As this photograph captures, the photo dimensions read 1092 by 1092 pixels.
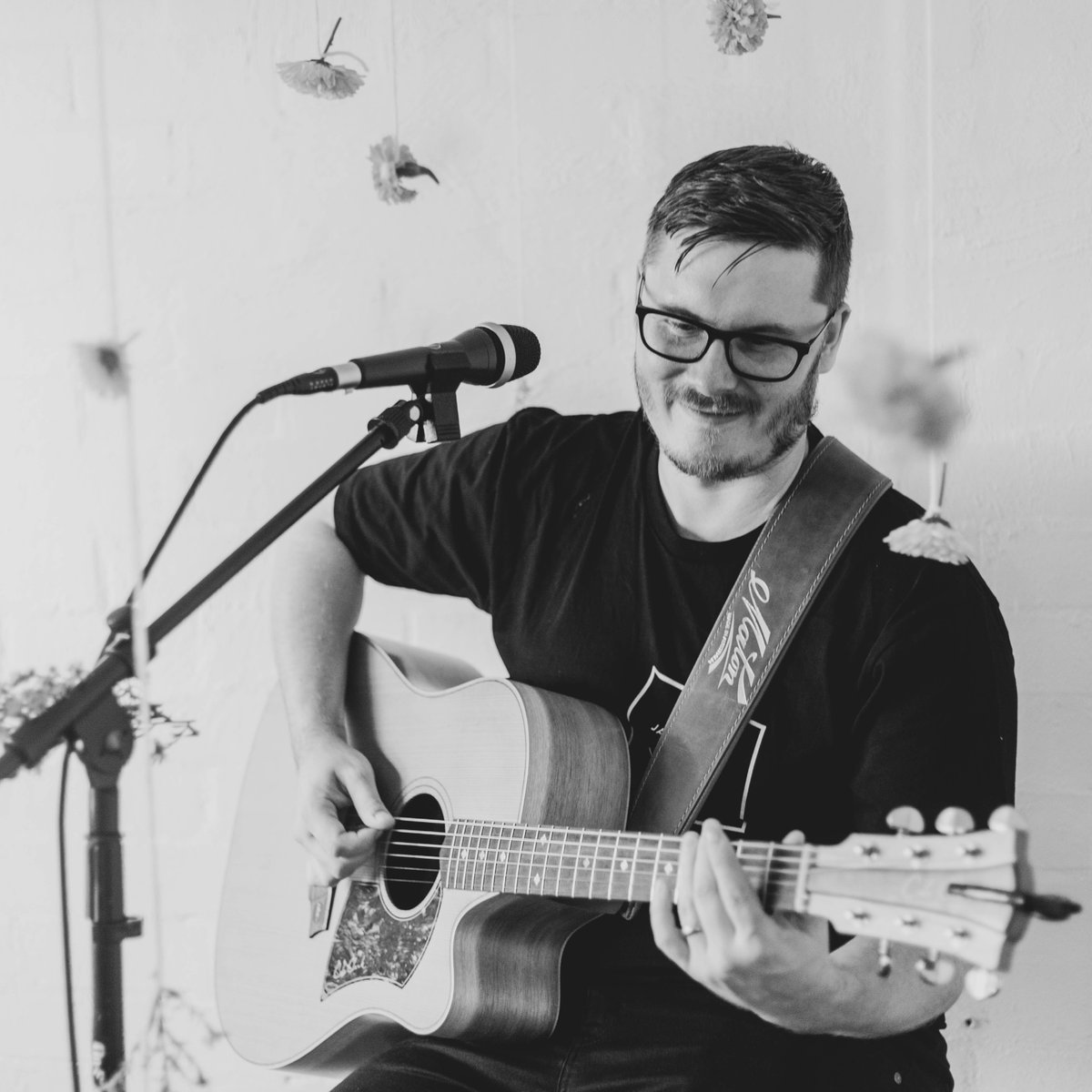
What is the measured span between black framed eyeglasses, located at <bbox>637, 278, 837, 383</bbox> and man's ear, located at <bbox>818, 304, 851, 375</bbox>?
3 cm

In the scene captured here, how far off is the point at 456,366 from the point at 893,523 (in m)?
0.52

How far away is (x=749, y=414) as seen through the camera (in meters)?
1.38

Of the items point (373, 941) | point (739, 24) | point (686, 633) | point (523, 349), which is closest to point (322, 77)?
point (739, 24)

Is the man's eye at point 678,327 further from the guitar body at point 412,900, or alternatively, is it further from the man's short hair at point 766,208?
the guitar body at point 412,900

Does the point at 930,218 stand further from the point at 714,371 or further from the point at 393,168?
the point at 393,168

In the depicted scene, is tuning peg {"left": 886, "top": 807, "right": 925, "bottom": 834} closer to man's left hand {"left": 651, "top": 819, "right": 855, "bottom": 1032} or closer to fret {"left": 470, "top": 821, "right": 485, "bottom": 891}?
man's left hand {"left": 651, "top": 819, "right": 855, "bottom": 1032}

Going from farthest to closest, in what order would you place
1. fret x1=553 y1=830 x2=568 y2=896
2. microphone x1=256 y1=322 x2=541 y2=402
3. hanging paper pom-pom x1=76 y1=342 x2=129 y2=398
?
hanging paper pom-pom x1=76 y1=342 x2=129 y2=398 → fret x1=553 y1=830 x2=568 y2=896 → microphone x1=256 y1=322 x2=541 y2=402

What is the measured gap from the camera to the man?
1231mm

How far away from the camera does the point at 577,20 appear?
1712mm

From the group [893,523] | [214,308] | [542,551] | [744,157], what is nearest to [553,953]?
[542,551]

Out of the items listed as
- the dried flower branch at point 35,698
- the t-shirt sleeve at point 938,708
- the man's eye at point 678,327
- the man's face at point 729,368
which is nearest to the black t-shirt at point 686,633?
the t-shirt sleeve at point 938,708

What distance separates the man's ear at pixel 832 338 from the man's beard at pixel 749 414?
22mm

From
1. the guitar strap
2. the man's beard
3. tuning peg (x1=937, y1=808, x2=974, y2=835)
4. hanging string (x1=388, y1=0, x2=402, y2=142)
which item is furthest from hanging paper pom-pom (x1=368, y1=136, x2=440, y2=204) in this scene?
tuning peg (x1=937, y1=808, x2=974, y2=835)

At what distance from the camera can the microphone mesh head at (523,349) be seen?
4.14 feet
